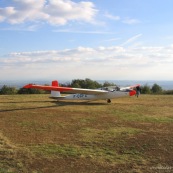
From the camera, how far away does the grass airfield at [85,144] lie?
6.53 m

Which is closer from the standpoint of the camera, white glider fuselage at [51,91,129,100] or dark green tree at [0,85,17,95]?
white glider fuselage at [51,91,129,100]

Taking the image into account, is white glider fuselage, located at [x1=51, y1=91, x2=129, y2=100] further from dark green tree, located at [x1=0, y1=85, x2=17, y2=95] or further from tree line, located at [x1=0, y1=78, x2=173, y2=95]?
dark green tree, located at [x1=0, y1=85, x2=17, y2=95]

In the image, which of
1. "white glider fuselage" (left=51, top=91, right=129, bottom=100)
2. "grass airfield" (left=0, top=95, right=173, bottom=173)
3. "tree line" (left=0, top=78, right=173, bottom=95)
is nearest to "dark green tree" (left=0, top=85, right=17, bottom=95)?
"tree line" (left=0, top=78, right=173, bottom=95)

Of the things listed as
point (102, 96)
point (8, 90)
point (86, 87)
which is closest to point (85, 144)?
point (102, 96)

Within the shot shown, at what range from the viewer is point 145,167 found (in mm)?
6484

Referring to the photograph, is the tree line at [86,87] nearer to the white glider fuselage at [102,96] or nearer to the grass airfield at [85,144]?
the white glider fuselage at [102,96]

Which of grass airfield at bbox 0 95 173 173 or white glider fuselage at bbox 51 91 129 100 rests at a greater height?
white glider fuselage at bbox 51 91 129 100

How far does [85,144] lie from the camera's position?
8.28 metres

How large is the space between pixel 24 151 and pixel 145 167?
10.9 feet

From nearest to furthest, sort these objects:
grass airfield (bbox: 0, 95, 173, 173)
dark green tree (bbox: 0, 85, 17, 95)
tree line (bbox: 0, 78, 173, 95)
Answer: grass airfield (bbox: 0, 95, 173, 173)
tree line (bbox: 0, 78, 173, 95)
dark green tree (bbox: 0, 85, 17, 95)

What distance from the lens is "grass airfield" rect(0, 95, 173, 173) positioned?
6.53 metres

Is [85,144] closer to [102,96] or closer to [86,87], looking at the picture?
[102,96]

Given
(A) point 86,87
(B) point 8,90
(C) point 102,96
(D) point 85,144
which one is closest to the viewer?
(D) point 85,144

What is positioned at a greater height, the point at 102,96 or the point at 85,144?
the point at 102,96
